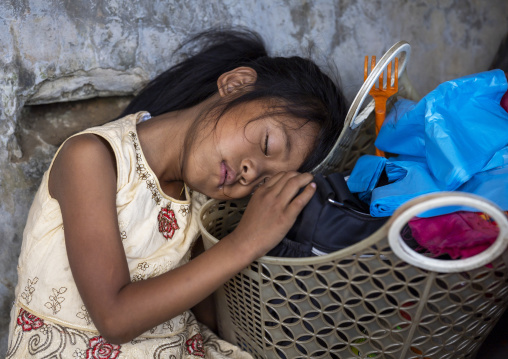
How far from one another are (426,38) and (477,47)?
0.61 feet

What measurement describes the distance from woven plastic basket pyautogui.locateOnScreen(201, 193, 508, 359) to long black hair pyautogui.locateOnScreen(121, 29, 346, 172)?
335 mm

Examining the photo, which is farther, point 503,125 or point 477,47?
point 477,47

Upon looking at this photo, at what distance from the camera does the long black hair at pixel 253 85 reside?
116 centimetres

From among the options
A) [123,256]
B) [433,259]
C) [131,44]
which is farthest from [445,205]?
Result: [131,44]

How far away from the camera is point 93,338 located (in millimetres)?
1085

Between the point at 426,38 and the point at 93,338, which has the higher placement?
the point at 426,38

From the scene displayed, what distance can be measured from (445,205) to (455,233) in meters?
0.14

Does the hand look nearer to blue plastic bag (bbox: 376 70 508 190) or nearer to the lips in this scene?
the lips

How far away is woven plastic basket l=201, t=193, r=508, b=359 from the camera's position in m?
0.74

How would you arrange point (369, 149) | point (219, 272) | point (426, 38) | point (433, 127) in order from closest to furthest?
point (219, 272)
point (433, 127)
point (369, 149)
point (426, 38)

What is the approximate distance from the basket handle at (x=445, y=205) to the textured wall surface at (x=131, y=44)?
919mm

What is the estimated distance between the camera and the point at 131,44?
4.59ft

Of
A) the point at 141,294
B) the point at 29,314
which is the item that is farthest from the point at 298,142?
the point at 29,314

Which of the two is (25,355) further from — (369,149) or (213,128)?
(369,149)
